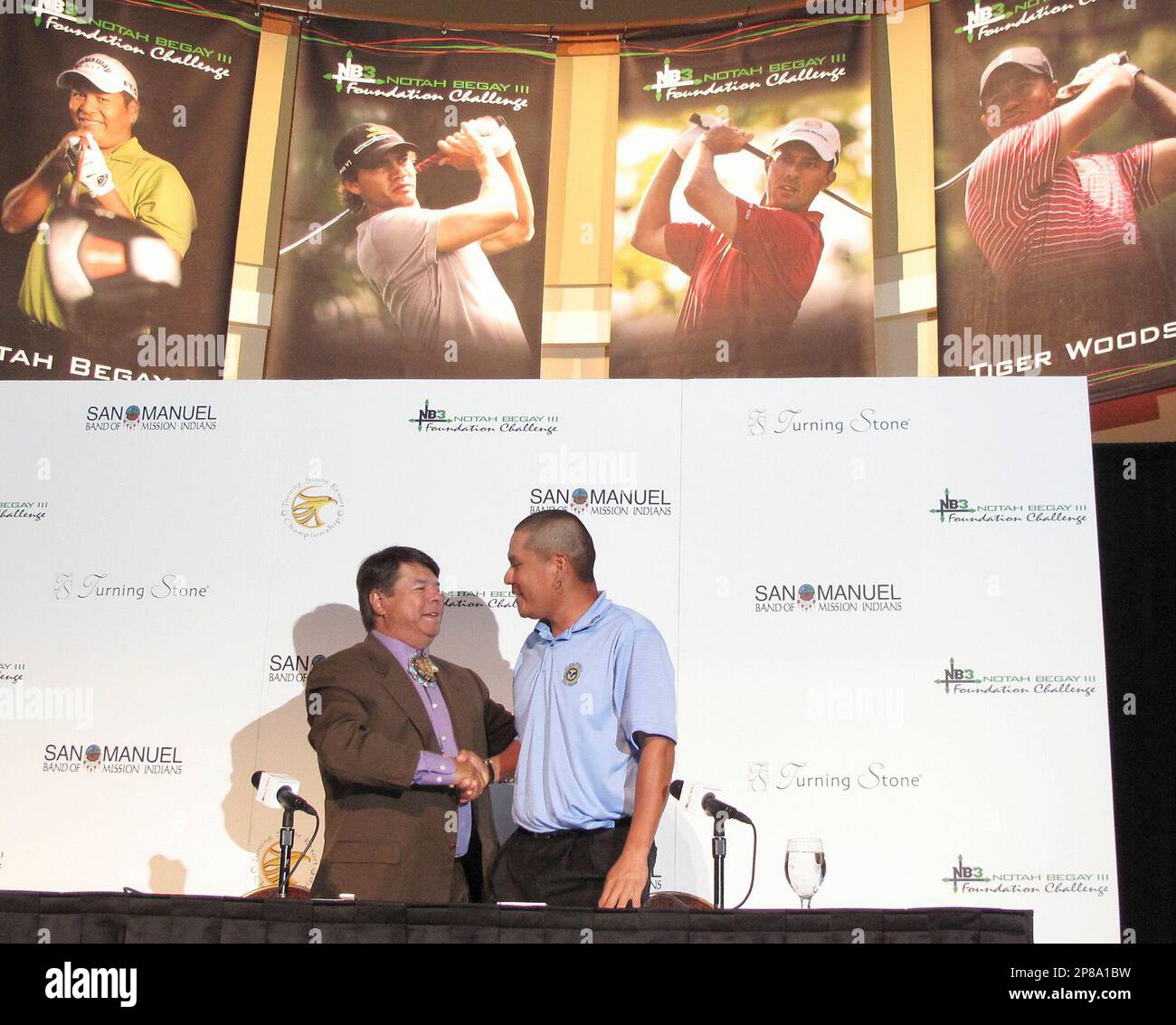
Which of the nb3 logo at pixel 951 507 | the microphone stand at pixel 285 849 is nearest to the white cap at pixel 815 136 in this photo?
the nb3 logo at pixel 951 507

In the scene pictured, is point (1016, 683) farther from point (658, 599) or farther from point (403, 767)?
point (403, 767)

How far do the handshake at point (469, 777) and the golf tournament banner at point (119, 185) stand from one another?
364cm

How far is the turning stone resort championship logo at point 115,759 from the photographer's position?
14.9 feet

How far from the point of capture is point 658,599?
4.54 metres

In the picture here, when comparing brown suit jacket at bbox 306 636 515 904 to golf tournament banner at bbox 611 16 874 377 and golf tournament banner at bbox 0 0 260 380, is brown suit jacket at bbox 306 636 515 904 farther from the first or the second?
golf tournament banner at bbox 0 0 260 380

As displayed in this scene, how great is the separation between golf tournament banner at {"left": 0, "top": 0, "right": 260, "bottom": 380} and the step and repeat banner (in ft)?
6.57

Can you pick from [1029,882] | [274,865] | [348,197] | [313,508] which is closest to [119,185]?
[348,197]

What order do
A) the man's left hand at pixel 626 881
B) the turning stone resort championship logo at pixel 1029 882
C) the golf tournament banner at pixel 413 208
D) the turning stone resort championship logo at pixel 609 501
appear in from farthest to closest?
1. the golf tournament banner at pixel 413 208
2. the turning stone resort championship logo at pixel 609 501
3. the turning stone resort championship logo at pixel 1029 882
4. the man's left hand at pixel 626 881

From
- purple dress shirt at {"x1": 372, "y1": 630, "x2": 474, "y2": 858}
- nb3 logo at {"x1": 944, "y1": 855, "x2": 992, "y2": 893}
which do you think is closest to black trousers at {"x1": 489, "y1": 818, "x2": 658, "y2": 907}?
purple dress shirt at {"x1": 372, "y1": 630, "x2": 474, "y2": 858}

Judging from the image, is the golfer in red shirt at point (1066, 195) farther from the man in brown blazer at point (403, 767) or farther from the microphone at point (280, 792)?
the microphone at point (280, 792)

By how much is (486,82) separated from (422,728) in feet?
15.3

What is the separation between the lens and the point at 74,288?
6816 mm

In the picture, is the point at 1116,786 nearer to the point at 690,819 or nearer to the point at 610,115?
the point at 690,819
